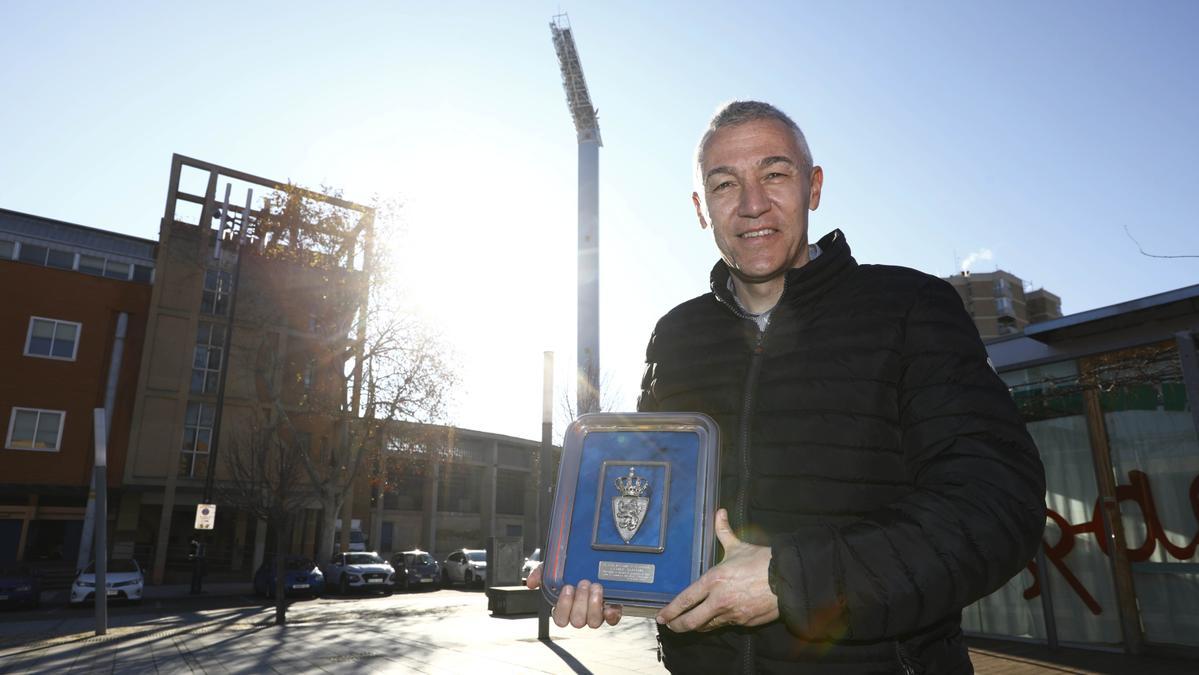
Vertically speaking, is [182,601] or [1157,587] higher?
[1157,587]

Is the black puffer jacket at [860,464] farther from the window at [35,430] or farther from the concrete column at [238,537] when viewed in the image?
the window at [35,430]

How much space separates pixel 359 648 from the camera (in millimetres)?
12172

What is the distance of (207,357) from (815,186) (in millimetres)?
36508

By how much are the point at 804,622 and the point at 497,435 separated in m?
48.6

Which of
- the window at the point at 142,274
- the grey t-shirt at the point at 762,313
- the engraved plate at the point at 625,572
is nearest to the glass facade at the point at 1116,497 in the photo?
the grey t-shirt at the point at 762,313

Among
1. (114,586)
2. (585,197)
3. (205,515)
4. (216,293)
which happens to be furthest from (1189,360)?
(585,197)

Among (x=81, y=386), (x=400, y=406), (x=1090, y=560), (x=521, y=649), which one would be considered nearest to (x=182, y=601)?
(x=400, y=406)

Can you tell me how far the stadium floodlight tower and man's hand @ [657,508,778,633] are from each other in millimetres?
34277

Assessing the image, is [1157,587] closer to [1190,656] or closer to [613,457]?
[1190,656]

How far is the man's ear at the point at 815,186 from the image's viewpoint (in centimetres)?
175

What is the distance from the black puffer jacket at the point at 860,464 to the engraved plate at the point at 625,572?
0.22 meters

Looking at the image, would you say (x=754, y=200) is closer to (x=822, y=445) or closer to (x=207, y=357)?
(x=822, y=445)

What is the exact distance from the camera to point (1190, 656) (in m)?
9.20

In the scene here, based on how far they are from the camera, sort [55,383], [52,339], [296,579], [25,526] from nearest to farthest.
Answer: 1. [296,579]
2. [25,526]
3. [55,383]
4. [52,339]
